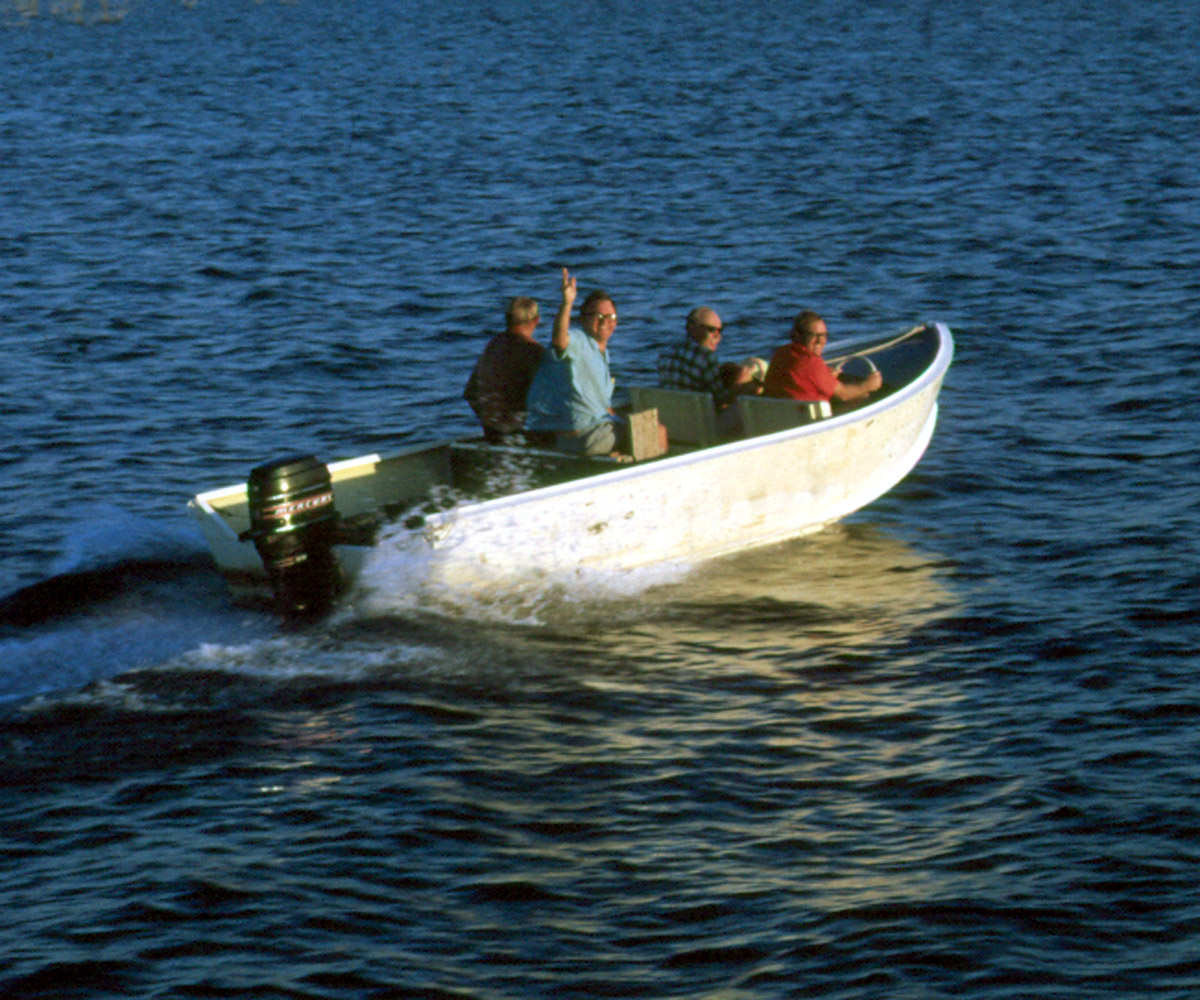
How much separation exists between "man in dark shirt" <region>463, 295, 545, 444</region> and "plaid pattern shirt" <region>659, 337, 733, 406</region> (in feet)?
3.77

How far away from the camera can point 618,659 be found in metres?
10.3

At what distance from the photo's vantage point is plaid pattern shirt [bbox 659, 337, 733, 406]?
12.4m

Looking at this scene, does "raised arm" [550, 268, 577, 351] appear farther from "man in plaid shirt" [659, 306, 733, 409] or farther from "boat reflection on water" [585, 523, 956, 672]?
"boat reflection on water" [585, 523, 956, 672]

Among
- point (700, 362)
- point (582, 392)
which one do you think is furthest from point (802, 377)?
point (582, 392)

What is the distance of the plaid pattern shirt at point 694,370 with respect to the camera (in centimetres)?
1241

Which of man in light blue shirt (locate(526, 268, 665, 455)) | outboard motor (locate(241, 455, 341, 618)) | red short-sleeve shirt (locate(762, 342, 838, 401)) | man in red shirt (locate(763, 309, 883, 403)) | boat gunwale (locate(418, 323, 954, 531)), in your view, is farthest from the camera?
red short-sleeve shirt (locate(762, 342, 838, 401))

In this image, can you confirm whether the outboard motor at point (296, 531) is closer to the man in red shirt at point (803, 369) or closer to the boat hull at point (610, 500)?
the boat hull at point (610, 500)

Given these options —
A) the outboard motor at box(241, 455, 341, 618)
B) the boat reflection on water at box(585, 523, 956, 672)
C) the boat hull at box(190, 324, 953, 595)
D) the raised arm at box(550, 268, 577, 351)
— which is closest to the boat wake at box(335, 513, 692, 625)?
the boat hull at box(190, 324, 953, 595)

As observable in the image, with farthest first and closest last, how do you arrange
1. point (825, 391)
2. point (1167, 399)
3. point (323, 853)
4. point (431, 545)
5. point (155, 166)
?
1. point (155, 166)
2. point (1167, 399)
3. point (825, 391)
4. point (431, 545)
5. point (323, 853)

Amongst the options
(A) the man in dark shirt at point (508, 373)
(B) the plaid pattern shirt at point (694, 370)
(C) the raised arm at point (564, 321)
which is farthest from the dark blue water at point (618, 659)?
(C) the raised arm at point (564, 321)

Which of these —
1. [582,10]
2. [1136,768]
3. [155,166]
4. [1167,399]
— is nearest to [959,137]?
[155,166]

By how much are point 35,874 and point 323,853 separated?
4.02 feet

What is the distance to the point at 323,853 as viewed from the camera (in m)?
8.07

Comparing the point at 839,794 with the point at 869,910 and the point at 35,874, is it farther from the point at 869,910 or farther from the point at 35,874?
the point at 35,874
